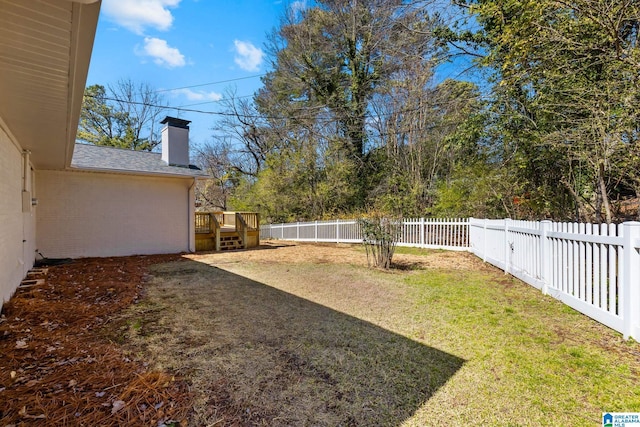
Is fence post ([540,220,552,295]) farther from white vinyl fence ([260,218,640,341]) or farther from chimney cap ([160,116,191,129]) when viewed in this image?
chimney cap ([160,116,191,129])

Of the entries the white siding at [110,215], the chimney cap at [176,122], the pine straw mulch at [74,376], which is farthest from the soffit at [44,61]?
the chimney cap at [176,122]

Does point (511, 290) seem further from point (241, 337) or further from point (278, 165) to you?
point (278, 165)

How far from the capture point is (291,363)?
2617 millimetres

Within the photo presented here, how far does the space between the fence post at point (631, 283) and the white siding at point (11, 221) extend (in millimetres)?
6963

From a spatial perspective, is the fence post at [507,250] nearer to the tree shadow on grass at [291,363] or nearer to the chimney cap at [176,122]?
the tree shadow on grass at [291,363]

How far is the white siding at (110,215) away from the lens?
807cm

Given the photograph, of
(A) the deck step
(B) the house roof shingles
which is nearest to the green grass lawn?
(B) the house roof shingles

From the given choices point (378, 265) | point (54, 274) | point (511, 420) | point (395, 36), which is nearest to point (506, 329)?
point (511, 420)

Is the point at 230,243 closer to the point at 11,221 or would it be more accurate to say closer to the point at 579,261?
the point at 11,221

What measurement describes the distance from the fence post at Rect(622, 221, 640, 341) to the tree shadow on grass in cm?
177

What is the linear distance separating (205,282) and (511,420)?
5.08 m

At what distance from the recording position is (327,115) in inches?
666

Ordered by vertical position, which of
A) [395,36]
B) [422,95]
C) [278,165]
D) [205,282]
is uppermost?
[395,36]

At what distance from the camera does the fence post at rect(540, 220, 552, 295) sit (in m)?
4.45
